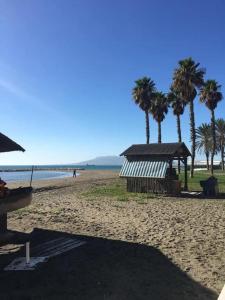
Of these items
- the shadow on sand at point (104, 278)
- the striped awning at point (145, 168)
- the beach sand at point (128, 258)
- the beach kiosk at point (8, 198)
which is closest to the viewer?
the shadow on sand at point (104, 278)

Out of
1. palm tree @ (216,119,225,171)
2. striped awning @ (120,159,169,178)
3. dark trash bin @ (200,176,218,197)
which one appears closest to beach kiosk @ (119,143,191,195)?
striped awning @ (120,159,169,178)

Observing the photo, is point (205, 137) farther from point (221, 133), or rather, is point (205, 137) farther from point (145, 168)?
point (145, 168)

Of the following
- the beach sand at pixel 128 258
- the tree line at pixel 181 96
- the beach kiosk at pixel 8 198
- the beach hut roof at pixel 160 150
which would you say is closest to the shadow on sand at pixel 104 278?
the beach sand at pixel 128 258

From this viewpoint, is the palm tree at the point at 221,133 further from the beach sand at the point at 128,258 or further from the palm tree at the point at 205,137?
the beach sand at the point at 128,258

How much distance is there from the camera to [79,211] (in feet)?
55.8

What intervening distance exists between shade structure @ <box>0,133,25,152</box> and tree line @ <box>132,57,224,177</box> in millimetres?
27973

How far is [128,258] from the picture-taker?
9.07 meters

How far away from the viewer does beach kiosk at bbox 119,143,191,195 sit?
2392cm

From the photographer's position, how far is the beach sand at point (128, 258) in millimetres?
6980

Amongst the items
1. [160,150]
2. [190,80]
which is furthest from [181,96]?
[160,150]

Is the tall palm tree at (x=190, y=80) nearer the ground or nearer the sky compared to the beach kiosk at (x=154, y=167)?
nearer the sky

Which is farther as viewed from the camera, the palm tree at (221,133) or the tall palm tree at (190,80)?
the palm tree at (221,133)

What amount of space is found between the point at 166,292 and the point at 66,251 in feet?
12.3

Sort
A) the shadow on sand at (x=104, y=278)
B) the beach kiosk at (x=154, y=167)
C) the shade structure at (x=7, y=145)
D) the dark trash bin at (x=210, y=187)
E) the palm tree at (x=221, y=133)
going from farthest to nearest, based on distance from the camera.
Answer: the palm tree at (x=221, y=133) → the beach kiosk at (x=154, y=167) → the dark trash bin at (x=210, y=187) → the shade structure at (x=7, y=145) → the shadow on sand at (x=104, y=278)
